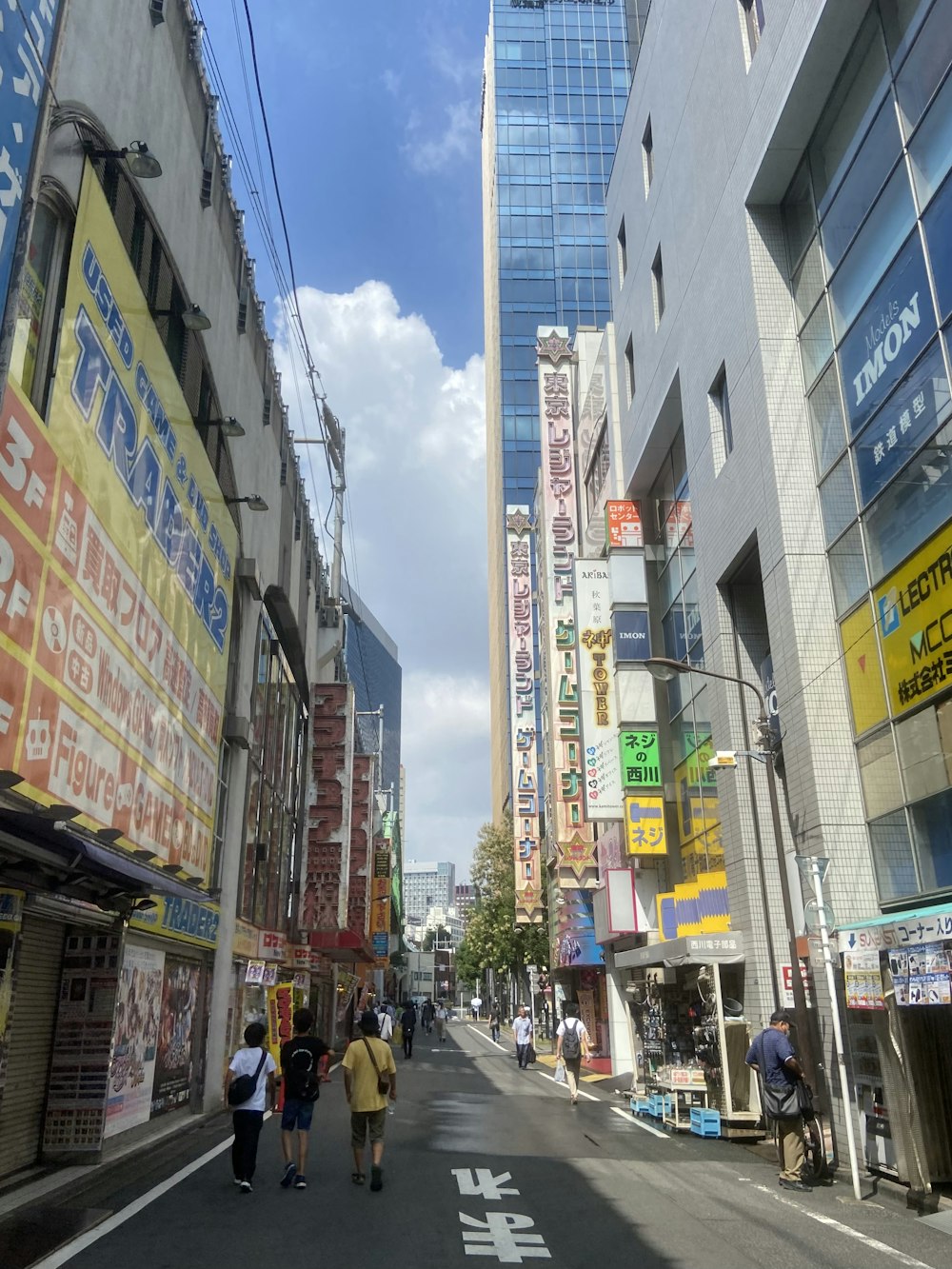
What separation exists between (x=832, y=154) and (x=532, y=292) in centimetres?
7488

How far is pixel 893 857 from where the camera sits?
11.9 m

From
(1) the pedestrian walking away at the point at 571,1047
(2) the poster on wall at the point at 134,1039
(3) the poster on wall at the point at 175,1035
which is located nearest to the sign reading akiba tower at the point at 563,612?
(1) the pedestrian walking away at the point at 571,1047

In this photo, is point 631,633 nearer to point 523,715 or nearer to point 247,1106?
point 247,1106

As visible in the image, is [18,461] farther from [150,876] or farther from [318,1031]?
[318,1031]

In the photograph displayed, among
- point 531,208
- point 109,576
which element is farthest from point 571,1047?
point 531,208

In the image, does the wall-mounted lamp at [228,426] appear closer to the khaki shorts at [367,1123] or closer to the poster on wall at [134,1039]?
the poster on wall at [134,1039]

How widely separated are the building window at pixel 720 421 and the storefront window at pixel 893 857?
7903mm

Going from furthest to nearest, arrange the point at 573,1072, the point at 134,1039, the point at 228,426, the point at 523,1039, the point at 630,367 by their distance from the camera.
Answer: the point at 523,1039 < the point at 630,367 < the point at 573,1072 < the point at 228,426 < the point at 134,1039

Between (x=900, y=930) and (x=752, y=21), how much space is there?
15.5m

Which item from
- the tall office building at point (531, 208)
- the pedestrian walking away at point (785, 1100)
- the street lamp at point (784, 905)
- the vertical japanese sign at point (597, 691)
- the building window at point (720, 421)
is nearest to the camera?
the pedestrian walking away at point (785, 1100)

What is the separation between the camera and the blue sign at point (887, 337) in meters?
11.1

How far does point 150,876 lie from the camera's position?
32.2ft

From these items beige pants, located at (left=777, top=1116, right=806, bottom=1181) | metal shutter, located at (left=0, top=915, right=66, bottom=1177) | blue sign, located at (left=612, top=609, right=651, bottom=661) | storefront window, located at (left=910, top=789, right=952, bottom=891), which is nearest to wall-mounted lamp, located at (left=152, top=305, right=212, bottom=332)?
metal shutter, located at (left=0, top=915, right=66, bottom=1177)

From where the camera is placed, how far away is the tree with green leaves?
45.4m
